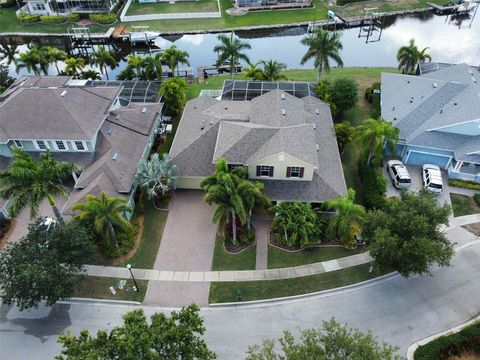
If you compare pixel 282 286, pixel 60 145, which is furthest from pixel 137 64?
pixel 282 286

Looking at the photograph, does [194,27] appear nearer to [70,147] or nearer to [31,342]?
[70,147]

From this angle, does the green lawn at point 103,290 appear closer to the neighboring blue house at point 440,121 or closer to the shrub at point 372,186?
the shrub at point 372,186

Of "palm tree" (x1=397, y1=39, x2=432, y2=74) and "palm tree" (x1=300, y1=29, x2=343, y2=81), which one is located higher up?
"palm tree" (x1=300, y1=29, x2=343, y2=81)

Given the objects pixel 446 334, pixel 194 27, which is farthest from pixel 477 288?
pixel 194 27

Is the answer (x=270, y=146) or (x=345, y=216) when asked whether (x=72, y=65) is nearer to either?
(x=270, y=146)

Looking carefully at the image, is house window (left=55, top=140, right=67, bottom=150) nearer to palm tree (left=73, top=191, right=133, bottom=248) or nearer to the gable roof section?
the gable roof section

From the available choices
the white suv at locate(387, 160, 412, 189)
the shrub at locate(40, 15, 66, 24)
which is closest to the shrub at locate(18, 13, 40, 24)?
the shrub at locate(40, 15, 66, 24)

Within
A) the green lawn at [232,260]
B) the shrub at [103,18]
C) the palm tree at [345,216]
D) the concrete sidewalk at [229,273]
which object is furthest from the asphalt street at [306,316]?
the shrub at [103,18]
